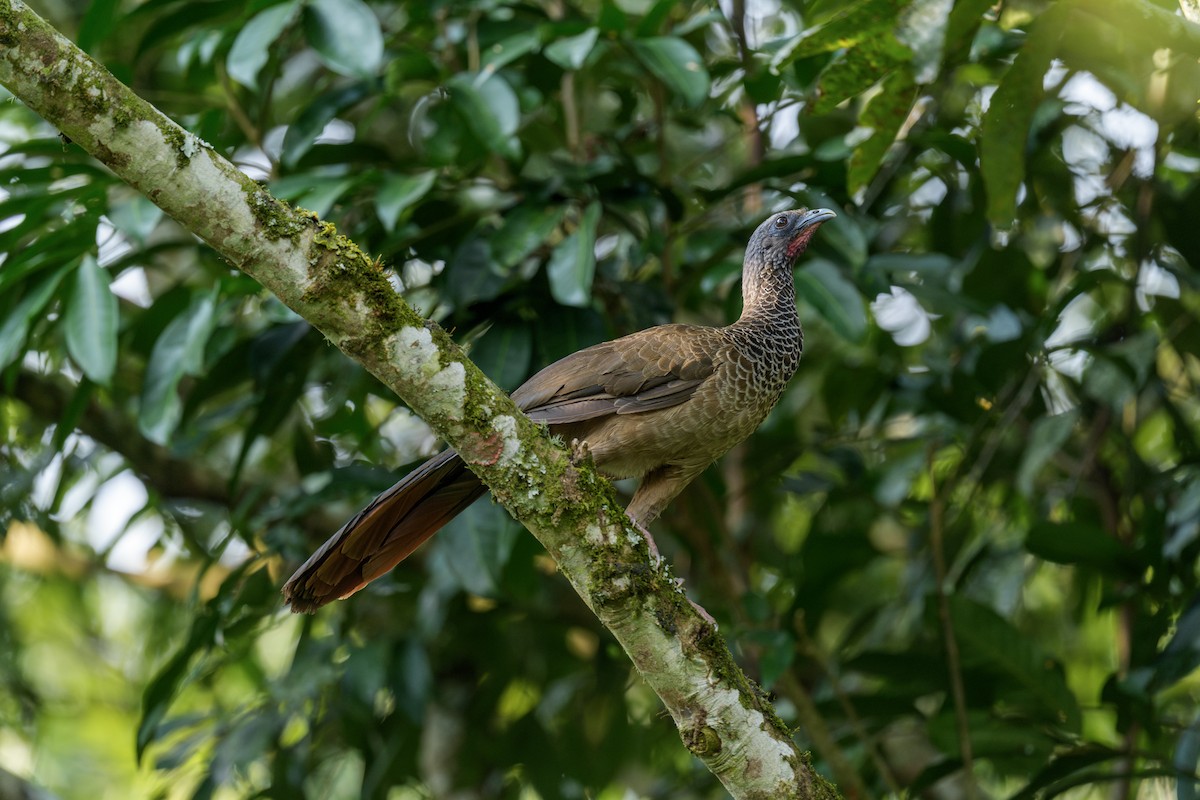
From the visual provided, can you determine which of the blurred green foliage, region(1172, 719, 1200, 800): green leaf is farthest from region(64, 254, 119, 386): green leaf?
region(1172, 719, 1200, 800): green leaf

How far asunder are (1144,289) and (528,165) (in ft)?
7.60

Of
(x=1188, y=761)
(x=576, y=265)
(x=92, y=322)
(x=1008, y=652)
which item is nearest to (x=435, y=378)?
(x=576, y=265)

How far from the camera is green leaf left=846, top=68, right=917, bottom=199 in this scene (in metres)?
3.14

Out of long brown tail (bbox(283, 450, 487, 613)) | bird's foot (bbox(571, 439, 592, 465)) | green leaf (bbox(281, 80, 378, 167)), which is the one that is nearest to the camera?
bird's foot (bbox(571, 439, 592, 465))

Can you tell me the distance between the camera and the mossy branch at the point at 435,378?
2.21 metres

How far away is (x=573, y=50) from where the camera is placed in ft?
10.7

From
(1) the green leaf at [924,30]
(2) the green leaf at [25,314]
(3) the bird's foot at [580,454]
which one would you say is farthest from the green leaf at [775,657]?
(2) the green leaf at [25,314]

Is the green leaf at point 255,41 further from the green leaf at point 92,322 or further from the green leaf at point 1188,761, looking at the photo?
the green leaf at point 1188,761

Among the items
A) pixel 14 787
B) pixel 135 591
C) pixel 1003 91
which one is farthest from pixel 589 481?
pixel 135 591

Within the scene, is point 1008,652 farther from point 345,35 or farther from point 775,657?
point 345,35

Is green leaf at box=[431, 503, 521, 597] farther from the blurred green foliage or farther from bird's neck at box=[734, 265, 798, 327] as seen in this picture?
bird's neck at box=[734, 265, 798, 327]

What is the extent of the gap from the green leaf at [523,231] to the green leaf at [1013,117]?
46.2 inches

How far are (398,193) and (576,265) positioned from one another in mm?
525

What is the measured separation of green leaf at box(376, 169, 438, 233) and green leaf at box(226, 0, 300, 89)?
43 cm
